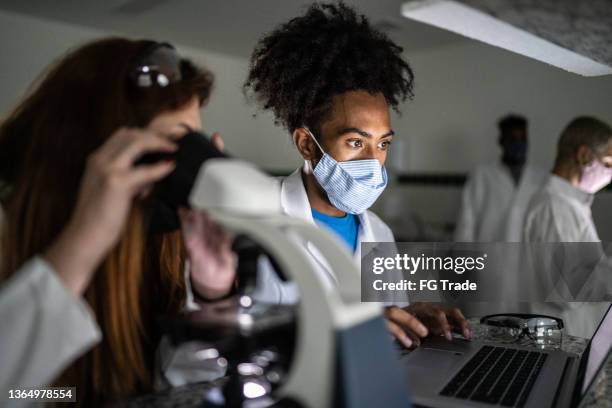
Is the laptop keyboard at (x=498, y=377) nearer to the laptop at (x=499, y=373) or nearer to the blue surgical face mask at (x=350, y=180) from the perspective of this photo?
the laptop at (x=499, y=373)

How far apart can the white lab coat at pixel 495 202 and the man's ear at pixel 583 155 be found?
4.91 ft

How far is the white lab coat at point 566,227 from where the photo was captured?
4.68 feet

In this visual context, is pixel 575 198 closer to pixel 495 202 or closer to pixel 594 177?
pixel 594 177

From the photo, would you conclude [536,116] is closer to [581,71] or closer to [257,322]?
[581,71]

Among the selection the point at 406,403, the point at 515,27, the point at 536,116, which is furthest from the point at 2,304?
the point at 536,116

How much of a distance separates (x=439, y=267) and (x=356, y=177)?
1.63 feet

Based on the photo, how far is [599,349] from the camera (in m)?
0.86

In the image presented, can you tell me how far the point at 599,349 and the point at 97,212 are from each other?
835 mm

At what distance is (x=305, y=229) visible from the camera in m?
0.54

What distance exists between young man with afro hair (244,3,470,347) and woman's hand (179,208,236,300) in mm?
414

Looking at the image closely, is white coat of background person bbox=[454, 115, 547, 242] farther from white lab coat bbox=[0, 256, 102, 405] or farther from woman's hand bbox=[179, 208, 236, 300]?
white lab coat bbox=[0, 256, 102, 405]

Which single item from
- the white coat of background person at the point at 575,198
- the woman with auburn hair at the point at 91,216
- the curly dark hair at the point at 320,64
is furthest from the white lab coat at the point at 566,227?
the woman with auburn hair at the point at 91,216

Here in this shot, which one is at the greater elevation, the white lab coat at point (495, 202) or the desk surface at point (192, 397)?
the white lab coat at point (495, 202)

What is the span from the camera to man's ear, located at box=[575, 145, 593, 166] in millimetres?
1574
